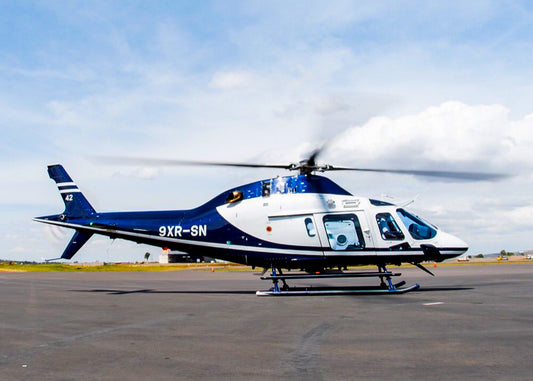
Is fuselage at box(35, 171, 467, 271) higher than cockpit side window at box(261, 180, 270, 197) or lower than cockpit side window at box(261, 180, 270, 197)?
lower

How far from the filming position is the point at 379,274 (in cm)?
2022

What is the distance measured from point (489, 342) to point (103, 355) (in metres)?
6.76

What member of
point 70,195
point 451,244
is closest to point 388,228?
point 451,244

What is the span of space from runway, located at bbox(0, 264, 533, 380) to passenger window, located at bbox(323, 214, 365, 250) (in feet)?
13.6

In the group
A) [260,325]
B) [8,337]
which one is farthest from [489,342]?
[8,337]

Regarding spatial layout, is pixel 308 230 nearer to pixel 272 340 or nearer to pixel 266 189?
pixel 266 189

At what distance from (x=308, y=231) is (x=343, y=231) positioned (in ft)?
4.76

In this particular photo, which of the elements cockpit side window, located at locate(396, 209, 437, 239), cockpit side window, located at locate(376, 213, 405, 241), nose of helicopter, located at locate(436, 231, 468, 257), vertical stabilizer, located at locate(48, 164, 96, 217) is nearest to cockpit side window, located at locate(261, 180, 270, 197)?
cockpit side window, located at locate(376, 213, 405, 241)

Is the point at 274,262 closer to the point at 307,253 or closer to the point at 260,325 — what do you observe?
the point at 307,253

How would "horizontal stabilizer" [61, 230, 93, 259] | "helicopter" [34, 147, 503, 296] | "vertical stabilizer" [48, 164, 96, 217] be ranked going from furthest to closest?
"vertical stabilizer" [48, 164, 96, 217]
"horizontal stabilizer" [61, 230, 93, 259]
"helicopter" [34, 147, 503, 296]

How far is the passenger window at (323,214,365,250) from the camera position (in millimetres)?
20703

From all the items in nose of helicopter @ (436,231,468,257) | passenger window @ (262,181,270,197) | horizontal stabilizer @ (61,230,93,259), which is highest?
passenger window @ (262,181,270,197)

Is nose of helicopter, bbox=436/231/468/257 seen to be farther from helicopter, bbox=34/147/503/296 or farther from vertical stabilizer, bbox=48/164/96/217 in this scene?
vertical stabilizer, bbox=48/164/96/217

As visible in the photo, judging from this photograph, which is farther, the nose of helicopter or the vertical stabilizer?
the vertical stabilizer
